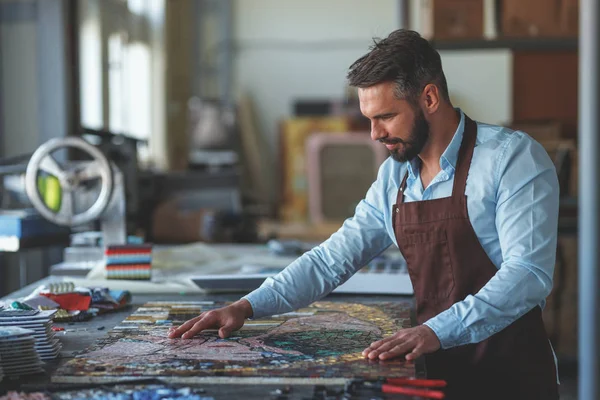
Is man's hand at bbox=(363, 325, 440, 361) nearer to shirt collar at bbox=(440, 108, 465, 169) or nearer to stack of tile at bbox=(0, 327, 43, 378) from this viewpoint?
shirt collar at bbox=(440, 108, 465, 169)

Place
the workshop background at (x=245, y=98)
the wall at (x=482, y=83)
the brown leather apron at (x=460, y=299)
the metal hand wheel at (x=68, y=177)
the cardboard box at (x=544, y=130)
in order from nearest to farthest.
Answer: the brown leather apron at (x=460, y=299) < the metal hand wheel at (x=68, y=177) < the workshop background at (x=245, y=98) < the cardboard box at (x=544, y=130) < the wall at (x=482, y=83)

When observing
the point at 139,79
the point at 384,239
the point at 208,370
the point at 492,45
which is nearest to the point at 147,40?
the point at 139,79

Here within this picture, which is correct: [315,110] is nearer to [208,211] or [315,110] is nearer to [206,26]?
[206,26]

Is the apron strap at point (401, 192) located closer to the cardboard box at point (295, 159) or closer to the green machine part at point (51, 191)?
the green machine part at point (51, 191)

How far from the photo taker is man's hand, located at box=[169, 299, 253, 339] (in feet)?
6.58

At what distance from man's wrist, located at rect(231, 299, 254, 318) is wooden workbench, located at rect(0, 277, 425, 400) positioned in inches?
13.5

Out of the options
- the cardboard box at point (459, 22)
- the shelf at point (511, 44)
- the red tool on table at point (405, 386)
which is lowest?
the red tool on table at point (405, 386)

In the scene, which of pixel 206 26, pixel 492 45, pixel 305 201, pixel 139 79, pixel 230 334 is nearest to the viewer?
pixel 230 334

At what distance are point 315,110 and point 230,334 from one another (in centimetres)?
814

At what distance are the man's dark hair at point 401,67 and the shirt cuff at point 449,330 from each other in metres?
0.58

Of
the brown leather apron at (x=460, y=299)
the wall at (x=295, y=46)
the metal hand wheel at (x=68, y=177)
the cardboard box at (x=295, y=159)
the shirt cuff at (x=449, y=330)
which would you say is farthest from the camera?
the wall at (x=295, y=46)

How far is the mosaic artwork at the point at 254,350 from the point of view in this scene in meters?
1.68

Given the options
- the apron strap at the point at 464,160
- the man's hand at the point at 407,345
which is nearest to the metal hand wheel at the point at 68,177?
the apron strap at the point at 464,160

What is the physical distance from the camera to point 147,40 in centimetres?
786
